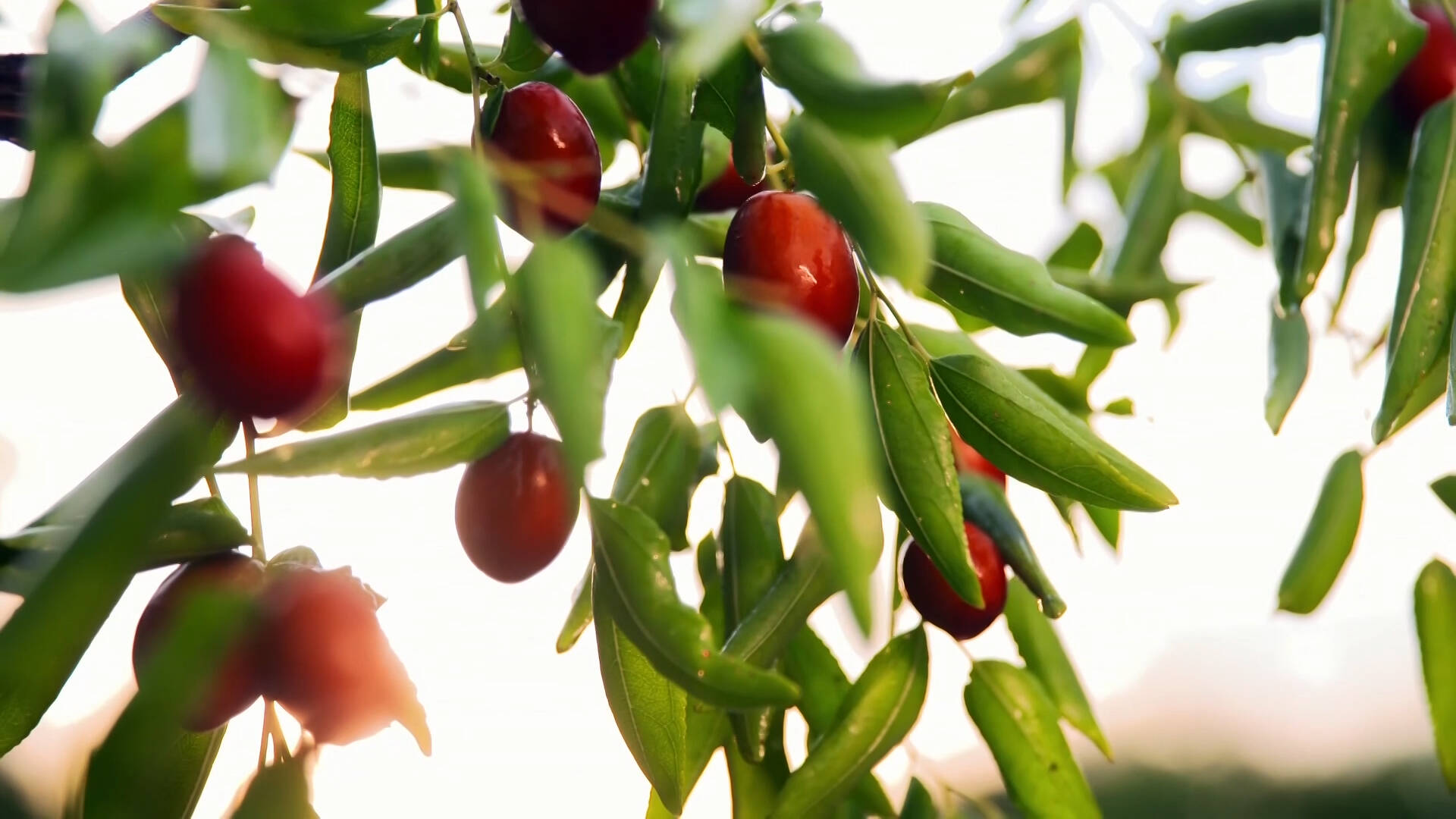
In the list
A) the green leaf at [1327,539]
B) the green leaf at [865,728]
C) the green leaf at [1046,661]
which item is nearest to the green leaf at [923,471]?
the green leaf at [865,728]

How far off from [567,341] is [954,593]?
0.33 m

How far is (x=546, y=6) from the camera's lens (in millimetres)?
402

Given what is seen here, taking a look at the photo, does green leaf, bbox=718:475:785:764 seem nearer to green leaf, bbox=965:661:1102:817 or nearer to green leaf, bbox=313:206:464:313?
green leaf, bbox=965:661:1102:817

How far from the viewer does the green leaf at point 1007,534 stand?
528mm

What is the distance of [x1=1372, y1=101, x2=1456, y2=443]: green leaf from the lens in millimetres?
476

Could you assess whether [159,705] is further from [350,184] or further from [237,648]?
[350,184]

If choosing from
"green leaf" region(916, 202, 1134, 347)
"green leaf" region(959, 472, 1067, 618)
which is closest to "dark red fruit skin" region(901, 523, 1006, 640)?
"green leaf" region(959, 472, 1067, 618)

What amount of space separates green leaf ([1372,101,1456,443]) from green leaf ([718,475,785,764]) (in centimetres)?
26

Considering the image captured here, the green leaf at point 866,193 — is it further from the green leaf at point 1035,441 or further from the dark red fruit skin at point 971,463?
the dark red fruit skin at point 971,463

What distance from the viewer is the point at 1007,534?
21.2 inches

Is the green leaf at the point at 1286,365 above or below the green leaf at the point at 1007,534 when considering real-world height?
above

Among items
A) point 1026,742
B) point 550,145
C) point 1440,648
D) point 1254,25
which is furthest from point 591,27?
point 1440,648

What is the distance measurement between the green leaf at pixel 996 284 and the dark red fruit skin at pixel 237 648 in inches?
10.9

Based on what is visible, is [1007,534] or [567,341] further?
[1007,534]
